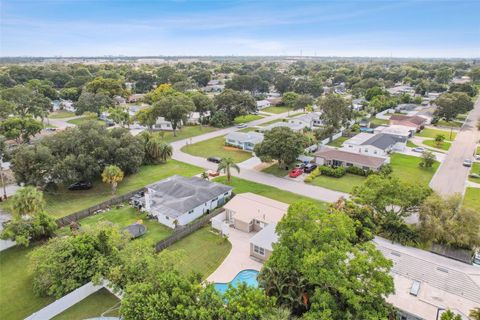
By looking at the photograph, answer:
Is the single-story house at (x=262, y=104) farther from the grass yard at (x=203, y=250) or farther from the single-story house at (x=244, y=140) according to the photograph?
the grass yard at (x=203, y=250)

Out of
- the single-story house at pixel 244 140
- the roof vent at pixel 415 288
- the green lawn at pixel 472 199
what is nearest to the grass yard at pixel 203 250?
the roof vent at pixel 415 288

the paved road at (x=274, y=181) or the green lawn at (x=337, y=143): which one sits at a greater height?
the green lawn at (x=337, y=143)

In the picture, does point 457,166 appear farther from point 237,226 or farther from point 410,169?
point 237,226

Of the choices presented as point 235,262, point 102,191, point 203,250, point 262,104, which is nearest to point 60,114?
point 262,104

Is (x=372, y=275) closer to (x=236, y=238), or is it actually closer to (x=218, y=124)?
(x=236, y=238)

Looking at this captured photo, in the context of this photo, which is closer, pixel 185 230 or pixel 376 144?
pixel 185 230

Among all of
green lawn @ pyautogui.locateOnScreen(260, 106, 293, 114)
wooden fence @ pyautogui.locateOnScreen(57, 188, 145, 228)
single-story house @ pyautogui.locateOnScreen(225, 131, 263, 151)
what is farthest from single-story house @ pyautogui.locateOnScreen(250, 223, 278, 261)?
green lawn @ pyautogui.locateOnScreen(260, 106, 293, 114)
